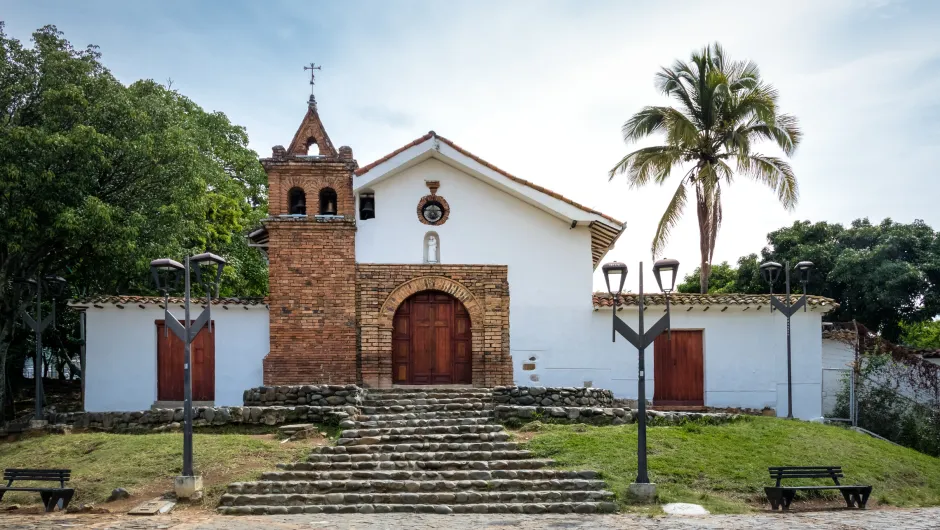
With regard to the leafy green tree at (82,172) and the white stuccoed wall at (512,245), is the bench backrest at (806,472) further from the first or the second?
the leafy green tree at (82,172)

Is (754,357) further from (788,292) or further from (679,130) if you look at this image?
(679,130)

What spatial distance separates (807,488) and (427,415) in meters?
6.55

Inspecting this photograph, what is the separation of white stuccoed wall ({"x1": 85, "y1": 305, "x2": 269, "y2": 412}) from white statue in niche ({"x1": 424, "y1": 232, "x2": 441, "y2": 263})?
3669 millimetres

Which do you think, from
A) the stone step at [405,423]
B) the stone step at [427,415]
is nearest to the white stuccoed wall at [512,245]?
the stone step at [427,415]

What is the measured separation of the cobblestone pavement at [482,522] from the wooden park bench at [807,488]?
1.00 feet

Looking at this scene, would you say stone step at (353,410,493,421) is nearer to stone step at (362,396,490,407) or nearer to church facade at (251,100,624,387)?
stone step at (362,396,490,407)

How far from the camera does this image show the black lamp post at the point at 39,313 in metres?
15.6

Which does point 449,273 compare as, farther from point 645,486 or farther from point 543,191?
point 645,486

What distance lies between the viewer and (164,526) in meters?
9.66

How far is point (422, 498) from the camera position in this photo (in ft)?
36.6

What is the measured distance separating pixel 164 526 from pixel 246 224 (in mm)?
18572

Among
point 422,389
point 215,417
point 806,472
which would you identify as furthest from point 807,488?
point 215,417

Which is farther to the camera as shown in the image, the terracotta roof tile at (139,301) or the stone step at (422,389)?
the terracotta roof tile at (139,301)

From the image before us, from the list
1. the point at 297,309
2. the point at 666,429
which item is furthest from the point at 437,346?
the point at 666,429
